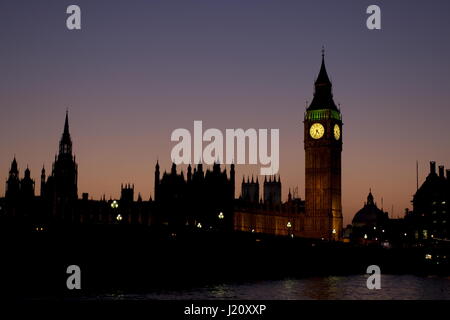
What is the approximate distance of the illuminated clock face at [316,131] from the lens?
359 ft

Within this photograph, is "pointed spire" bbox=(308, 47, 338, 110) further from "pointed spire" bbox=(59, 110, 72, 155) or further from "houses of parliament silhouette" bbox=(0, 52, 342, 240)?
"pointed spire" bbox=(59, 110, 72, 155)

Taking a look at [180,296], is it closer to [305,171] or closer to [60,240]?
[60,240]

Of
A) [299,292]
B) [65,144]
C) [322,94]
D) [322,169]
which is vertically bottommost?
[299,292]

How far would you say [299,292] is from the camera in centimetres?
5122

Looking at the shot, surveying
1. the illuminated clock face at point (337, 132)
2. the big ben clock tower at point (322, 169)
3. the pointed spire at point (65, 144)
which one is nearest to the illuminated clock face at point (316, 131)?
the big ben clock tower at point (322, 169)

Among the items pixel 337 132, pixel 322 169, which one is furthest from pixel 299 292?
pixel 337 132

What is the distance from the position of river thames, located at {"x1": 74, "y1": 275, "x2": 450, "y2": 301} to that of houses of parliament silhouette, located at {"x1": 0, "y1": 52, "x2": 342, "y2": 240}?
106 feet

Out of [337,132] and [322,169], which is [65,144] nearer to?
[322,169]

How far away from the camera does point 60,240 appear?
51.4 meters

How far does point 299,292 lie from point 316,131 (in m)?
60.8

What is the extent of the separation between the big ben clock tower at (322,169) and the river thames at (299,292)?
44.0 m

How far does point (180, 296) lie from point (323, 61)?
80359mm
